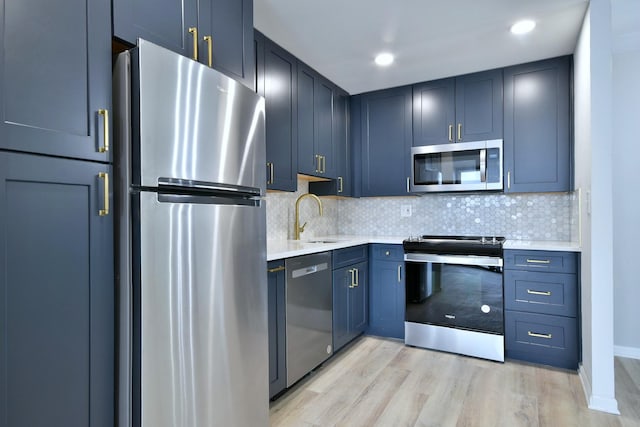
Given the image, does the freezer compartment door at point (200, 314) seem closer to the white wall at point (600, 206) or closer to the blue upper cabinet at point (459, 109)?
the white wall at point (600, 206)

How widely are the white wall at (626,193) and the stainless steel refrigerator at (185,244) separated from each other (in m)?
2.89

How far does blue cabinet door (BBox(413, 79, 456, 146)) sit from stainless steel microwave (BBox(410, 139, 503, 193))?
3.7 inches

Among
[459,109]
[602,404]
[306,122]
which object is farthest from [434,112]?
[602,404]

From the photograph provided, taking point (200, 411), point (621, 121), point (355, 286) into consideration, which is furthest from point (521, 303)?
point (200, 411)

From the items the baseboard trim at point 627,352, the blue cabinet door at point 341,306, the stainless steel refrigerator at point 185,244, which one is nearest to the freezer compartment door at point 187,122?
the stainless steel refrigerator at point 185,244

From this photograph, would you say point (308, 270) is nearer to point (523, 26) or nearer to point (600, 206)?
point (600, 206)

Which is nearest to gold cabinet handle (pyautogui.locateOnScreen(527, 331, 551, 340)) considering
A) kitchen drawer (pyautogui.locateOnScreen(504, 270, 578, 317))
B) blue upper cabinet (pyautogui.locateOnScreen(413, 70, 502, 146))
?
kitchen drawer (pyautogui.locateOnScreen(504, 270, 578, 317))

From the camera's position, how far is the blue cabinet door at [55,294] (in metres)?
0.97

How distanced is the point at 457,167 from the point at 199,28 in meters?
2.44

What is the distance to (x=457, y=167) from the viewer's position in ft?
10.7

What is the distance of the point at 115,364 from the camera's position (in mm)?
1237

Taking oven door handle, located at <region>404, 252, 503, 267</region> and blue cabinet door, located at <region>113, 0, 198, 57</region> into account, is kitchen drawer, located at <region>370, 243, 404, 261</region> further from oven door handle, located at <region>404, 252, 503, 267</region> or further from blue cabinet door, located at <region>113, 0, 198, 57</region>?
blue cabinet door, located at <region>113, 0, 198, 57</region>

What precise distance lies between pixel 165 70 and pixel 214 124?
0.27 m

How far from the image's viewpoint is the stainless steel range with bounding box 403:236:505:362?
9.36 ft
